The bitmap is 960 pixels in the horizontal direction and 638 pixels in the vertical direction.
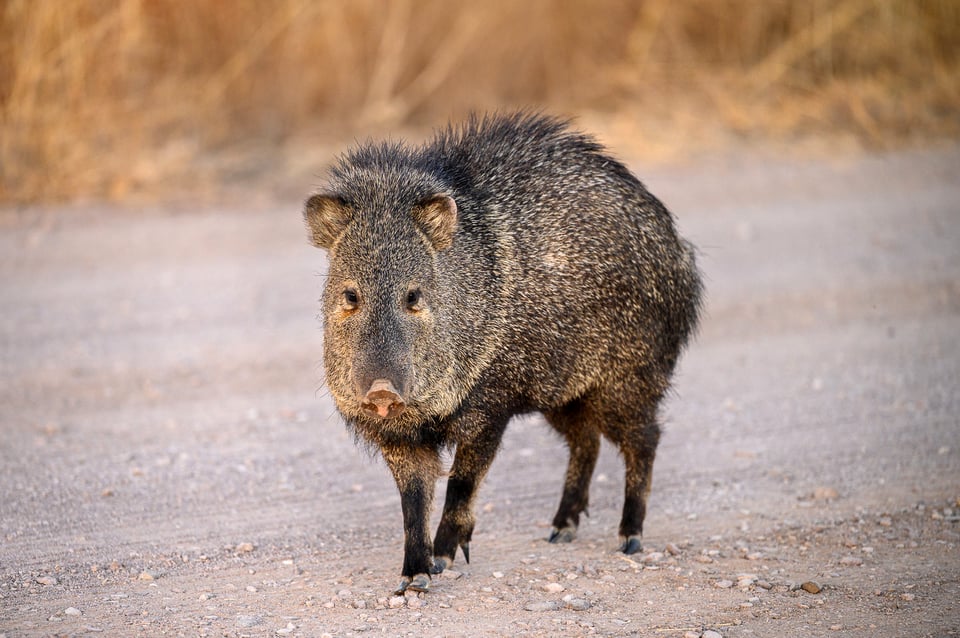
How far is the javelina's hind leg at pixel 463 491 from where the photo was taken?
411cm

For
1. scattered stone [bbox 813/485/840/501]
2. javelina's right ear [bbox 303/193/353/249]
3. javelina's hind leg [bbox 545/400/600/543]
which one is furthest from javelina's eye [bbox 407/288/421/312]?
scattered stone [bbox 813/485/840/501]

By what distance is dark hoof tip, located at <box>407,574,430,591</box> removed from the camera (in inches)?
154

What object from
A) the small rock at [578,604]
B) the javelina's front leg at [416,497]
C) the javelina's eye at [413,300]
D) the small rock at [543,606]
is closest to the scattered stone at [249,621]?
the javelina's front leg at [416,497]

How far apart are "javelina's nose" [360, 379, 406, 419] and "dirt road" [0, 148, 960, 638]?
25.9 inches

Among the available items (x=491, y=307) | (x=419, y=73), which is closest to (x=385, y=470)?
(x=491, y=307)

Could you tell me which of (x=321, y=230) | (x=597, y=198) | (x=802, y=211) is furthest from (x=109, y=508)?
(x=802, y=211)

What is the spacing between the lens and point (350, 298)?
3.89 metres

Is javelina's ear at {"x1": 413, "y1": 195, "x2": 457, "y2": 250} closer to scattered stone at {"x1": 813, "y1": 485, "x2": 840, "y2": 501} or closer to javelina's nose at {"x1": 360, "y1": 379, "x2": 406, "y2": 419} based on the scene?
javelina's nose at {"x1": 360, "y1": 379, "x2": 406, "y2": 419}

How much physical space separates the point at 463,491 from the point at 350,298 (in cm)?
78

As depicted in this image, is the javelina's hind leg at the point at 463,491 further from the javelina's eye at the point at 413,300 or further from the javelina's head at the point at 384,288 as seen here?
the javelina's eye at the point at 413,300

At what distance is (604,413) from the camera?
446 cm

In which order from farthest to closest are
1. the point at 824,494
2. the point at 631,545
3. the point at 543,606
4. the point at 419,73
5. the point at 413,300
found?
the point at 419,73 → the point at 824,494 → the point at 631,545 → the point at 413,300 → the point at 543,606

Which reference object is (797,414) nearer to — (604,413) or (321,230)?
(604,413)

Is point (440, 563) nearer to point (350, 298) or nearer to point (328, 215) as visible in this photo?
point (350, 298)
